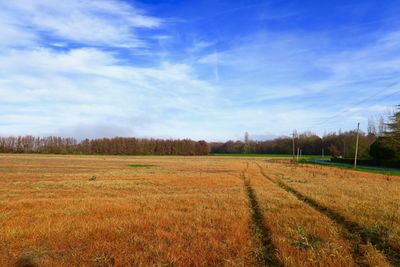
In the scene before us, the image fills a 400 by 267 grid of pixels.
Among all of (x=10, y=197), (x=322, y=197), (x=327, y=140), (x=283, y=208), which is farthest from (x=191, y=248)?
(x=327, y=140)

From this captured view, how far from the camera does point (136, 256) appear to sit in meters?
7.36

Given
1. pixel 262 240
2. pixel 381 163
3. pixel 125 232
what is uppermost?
pixel 381 163

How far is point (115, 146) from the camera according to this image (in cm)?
17888

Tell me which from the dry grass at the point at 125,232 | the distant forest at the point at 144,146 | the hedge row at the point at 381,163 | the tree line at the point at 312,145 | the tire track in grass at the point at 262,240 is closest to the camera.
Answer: the tire track in grass at the point at 262,240

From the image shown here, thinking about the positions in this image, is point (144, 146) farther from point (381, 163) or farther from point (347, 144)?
point (381, 163)

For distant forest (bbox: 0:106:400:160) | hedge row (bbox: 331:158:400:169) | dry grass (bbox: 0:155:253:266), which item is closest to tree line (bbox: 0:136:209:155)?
distant forest (bbox: 0:106:400:160)

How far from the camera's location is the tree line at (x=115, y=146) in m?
169

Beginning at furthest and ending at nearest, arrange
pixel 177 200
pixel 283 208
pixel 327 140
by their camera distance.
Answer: pixel 327 140, pixel 177 200, pixel 283 208

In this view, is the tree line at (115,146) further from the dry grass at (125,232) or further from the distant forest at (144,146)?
the dry grass at (125,232)

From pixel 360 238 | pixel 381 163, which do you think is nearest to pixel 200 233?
pixel 360 238

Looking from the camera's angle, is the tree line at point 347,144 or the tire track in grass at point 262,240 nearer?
the tire track in grass at point 262,240

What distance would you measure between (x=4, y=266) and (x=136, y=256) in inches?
111

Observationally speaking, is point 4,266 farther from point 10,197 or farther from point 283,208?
point 10,197

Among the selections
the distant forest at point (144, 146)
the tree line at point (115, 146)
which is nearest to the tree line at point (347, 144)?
the distant forest at point (144, 146)
